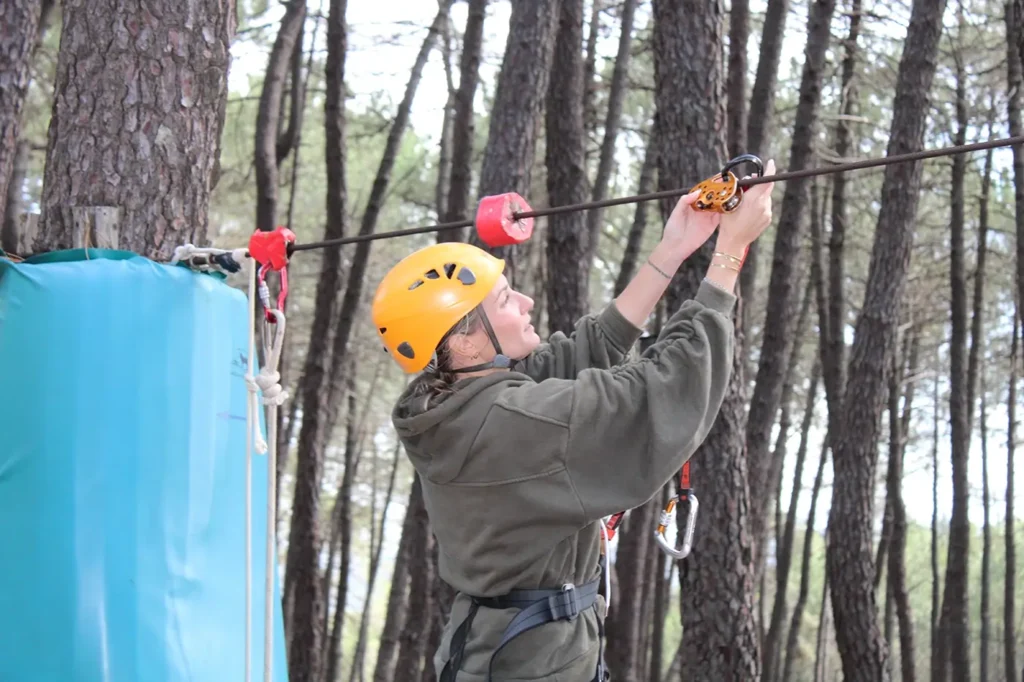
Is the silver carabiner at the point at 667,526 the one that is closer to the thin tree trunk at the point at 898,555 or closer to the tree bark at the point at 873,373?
the tree bark at the point at 873,373

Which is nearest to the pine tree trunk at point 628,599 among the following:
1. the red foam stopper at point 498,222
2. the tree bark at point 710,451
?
the tree bark at point 710,451

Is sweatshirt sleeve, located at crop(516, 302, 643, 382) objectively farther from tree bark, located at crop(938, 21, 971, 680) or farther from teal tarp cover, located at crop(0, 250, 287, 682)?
tree bark, located at crop(938, 21, 971, 680)

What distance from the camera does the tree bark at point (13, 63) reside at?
14.2 feet

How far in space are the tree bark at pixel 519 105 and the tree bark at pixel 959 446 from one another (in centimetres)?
516

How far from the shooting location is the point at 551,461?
2.16 meters

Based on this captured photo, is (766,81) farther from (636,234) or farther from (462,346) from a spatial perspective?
(462,346)

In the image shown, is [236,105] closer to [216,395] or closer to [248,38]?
[248,38]

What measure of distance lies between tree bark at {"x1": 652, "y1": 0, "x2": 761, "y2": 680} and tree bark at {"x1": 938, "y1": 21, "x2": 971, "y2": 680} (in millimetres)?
5300

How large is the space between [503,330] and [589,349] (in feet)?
1.22

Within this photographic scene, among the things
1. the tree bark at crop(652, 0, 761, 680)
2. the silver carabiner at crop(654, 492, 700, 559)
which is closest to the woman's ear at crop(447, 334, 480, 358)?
the silver carabiner at crop(654, 492, 700, 559)

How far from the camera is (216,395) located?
2459 mm

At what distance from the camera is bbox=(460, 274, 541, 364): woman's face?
2348mm

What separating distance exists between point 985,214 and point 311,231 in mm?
8711

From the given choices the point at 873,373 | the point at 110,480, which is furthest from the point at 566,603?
the point at 873,373
